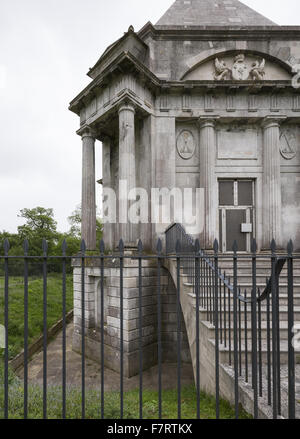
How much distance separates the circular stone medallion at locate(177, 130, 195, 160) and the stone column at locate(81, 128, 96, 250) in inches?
150

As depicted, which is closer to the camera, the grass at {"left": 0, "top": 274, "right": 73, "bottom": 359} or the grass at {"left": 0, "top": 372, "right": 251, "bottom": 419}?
the grass at {"left": 0, "top": 372, "right": 251, "bottom": 419}

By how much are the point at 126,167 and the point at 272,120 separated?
6104 millimetres

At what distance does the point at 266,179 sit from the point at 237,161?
1.34m

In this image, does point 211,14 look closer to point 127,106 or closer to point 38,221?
point 127,106

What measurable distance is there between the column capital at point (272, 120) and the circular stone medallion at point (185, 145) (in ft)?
9.67

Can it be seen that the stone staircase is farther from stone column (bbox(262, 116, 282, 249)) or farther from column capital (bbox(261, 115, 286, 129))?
column capital (bbox(261, 115, 286, 129))

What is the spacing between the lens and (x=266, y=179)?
9.62 meters

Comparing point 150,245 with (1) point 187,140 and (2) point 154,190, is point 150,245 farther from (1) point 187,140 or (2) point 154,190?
(1) point 187,140

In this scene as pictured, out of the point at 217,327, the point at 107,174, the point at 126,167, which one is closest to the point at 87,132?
the point at 107,174

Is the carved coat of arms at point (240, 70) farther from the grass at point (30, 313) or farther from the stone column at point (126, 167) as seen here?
the grass at point (30, 313)

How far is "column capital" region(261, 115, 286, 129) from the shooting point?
947 cm

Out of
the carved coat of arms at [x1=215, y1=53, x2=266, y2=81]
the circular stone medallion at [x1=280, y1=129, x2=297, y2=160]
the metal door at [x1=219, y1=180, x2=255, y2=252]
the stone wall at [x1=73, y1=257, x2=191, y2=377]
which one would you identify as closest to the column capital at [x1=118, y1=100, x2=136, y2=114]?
the carved coat of arms at [x1=215, y1=53, x2=266, y2=81]

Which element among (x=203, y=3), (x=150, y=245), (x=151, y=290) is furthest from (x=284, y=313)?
(x=203, y=3)

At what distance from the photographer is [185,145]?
9938mm
